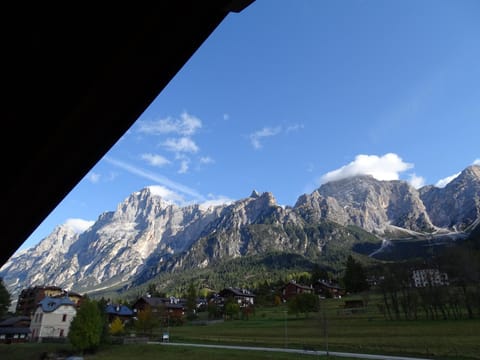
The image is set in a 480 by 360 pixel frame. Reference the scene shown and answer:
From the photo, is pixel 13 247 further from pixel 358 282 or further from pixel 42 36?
pixel 358 282

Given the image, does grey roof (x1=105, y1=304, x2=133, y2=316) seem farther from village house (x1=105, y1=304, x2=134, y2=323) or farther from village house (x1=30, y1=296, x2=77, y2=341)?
village house (x1=30, y1=296, x2=77, y2=341)

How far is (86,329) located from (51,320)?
30.1m

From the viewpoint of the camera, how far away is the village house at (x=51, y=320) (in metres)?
77.1

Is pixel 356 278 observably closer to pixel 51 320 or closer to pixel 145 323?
pixel 145 323

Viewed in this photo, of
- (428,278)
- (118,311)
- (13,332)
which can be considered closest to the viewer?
(428,278)

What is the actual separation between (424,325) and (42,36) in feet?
213

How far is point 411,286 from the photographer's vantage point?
7119cm

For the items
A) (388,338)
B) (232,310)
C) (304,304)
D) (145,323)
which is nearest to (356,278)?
(304,304)

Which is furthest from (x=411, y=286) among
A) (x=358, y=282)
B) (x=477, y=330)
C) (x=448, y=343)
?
(x=358, y=282)

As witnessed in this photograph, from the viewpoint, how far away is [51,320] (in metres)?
78.1

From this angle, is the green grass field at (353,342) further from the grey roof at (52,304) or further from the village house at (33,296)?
the village house at (33,296)

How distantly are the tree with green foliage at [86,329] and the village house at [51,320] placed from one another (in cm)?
2290

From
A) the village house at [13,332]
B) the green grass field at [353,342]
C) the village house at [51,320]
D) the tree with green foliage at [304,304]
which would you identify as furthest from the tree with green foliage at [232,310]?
the village house at [13,332]

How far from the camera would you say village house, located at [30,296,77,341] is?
7712cm
